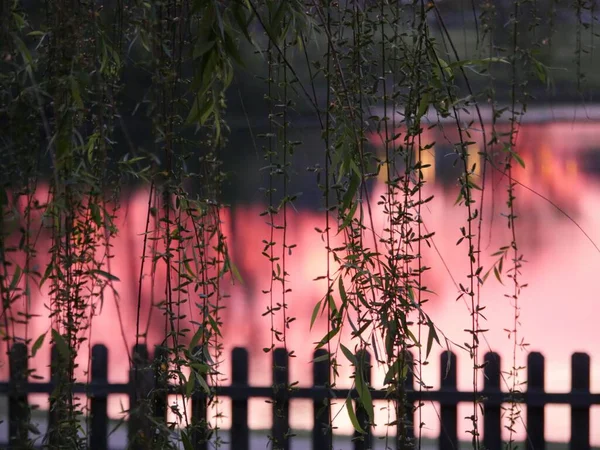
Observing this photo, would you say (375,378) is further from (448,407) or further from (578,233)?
(578,233)

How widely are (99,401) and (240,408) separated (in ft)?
1.38

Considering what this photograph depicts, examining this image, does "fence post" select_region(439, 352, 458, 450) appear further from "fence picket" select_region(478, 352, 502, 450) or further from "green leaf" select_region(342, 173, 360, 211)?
"green leaf" select_region(342, 173, 360, 211)

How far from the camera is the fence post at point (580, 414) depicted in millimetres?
2250

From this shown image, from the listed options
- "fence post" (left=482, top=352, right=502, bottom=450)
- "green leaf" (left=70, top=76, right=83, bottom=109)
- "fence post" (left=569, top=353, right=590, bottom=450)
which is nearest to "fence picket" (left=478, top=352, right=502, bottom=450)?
"fence post" (left=482, top=352, right=502, bottom=450)

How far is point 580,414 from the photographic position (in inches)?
88.8

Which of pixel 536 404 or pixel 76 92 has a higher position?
pixel 76 92

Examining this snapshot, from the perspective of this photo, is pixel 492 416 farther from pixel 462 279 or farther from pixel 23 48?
pixel 23 48

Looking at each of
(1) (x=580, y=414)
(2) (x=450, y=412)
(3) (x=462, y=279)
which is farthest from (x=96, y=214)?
(3) (x=462, y=279)

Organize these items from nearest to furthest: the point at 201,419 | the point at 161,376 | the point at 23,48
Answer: the point at 23,48
the point at 161,376
the point at 201,419

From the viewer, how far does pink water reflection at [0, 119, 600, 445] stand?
3.40 m

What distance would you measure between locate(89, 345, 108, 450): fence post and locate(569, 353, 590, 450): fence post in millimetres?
1326

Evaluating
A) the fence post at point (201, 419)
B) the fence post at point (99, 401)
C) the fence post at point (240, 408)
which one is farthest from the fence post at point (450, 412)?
the fence post at point (99, 401)

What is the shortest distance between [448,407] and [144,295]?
199 centimetres

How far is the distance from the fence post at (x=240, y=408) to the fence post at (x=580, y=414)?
91cm
